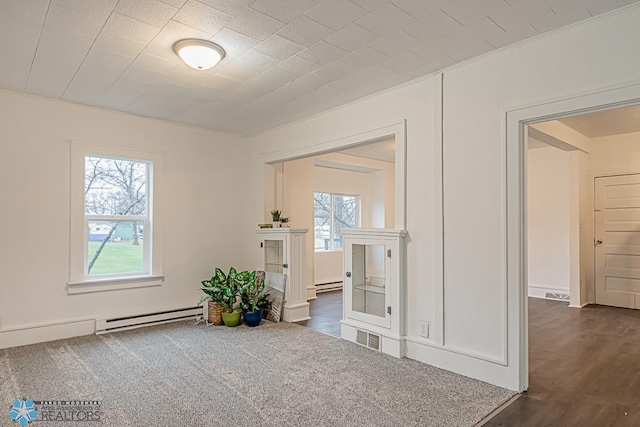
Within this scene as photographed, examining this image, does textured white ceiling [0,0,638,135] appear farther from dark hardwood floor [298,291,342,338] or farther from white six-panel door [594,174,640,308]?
white six-panel door [594,174,640,308]

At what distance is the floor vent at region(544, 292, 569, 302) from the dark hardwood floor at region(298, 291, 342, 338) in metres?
3.51

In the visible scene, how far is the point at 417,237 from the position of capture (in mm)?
3451

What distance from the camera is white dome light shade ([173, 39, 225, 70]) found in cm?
272

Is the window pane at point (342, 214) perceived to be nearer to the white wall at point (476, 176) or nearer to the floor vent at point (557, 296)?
the floor vent at point (557, 296)

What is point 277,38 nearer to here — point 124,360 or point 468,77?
point 468,77

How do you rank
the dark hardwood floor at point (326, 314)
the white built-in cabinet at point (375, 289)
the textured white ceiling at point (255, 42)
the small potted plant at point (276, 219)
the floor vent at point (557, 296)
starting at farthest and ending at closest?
1. the floor vent at point (557, 296)
2. the small potted plant at point (276, 219)
3. the dark hardwood floor at point (326, 314)
4. the white built-in cabinet at point (375, 289)
5. the textured white ceiling at point (255, 42)

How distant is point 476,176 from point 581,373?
1.90 m

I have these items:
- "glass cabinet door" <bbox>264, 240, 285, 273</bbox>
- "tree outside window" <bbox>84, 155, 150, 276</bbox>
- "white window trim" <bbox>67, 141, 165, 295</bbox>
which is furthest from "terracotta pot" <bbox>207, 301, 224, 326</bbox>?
"tree outside window" <bbox>84, 155, 150, 276</bbox>

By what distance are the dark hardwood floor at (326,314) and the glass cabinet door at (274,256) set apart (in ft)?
2.60

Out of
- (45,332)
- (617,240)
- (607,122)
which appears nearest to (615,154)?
(607,122)

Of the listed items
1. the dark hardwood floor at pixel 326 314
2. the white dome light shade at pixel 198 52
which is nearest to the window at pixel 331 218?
the dark hardwood floor at pixel 326 314

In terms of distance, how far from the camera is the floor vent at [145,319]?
426 centimetres

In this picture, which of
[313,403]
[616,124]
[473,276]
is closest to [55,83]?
[313,403]

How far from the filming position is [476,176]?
305 centimetres
